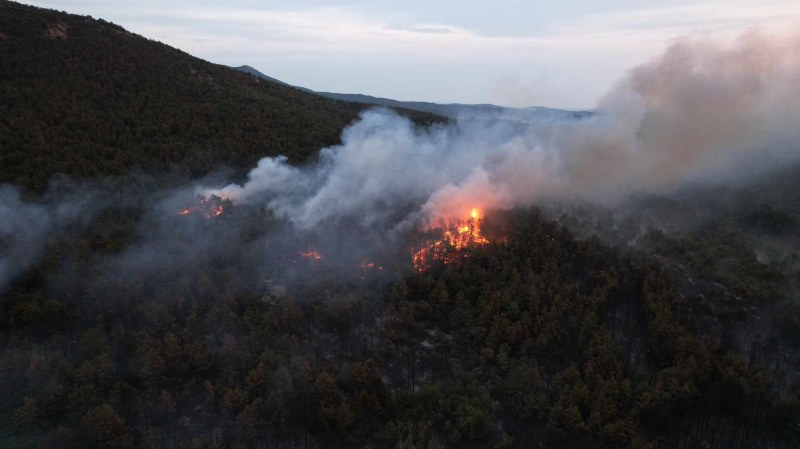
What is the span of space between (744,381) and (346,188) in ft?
94.9

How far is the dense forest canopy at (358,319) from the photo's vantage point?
65.4 ft

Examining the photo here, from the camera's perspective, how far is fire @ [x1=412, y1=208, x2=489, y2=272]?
32031 millimetres

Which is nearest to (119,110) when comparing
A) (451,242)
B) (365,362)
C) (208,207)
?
(208,207)

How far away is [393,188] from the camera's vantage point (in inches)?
1678

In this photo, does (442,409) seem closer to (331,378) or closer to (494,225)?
(331,378)

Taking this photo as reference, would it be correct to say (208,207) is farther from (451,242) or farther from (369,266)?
(451,242)

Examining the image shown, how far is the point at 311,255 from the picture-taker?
108 ft

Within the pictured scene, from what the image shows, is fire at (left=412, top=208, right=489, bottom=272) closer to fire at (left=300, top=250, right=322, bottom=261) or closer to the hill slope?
fire at (left=300, top=250, right=322, bottom=261)

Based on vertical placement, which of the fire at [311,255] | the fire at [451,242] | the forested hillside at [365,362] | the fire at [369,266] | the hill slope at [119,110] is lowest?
the forested hillside at [365,362]

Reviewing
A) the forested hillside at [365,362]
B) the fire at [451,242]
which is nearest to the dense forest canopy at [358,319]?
the forested hillside at [365,362]

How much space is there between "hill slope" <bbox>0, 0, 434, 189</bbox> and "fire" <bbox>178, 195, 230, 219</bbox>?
22.2ft

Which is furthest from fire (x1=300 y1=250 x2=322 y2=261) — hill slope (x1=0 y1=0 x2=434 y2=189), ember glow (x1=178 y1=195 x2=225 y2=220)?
hill slope (x1=0 y1=0 x2=434 y2=189)

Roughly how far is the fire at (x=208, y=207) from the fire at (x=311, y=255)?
25.1 ft

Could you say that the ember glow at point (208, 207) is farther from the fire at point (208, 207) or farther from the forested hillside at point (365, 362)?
the forested hillside at point (365, 362)
